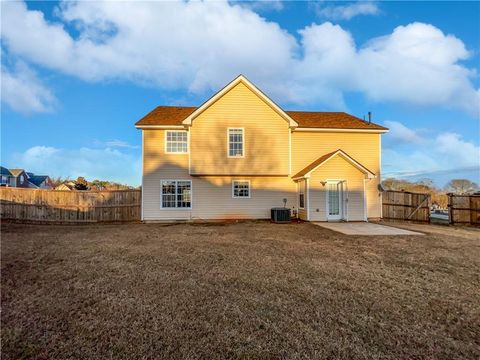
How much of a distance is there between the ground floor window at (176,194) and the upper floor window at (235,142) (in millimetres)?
3103

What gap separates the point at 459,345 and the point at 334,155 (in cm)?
1236

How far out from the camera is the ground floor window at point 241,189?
15.8 m

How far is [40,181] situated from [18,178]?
6.40 meters

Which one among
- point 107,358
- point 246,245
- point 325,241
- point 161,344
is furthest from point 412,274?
point 107,358

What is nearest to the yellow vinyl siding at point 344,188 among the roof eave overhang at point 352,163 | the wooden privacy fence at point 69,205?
the roof eave overhang at point 352,163

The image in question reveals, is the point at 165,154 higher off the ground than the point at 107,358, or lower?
higher

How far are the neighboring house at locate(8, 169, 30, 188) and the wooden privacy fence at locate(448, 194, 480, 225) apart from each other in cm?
6248

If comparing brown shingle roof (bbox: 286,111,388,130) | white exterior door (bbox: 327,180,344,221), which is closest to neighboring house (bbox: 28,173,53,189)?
brown shingle roof (bbox: 286,111,388,130)

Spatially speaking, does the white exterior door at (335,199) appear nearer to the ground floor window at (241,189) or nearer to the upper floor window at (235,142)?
the ground floor window at (241,189)

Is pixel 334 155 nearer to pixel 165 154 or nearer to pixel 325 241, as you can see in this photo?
pixel 325 241

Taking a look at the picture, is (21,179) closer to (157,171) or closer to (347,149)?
(157,171)

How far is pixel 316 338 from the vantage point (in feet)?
10.4

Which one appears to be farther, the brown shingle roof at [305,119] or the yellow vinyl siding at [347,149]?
the yellow vinyl siding at [347,149]

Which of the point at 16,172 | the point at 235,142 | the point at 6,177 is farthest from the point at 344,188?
the point at 16,172
